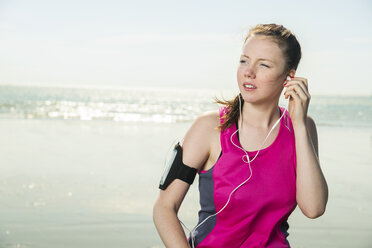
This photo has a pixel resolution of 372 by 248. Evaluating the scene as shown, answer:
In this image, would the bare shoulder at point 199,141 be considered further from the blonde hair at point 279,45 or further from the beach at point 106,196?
the beach at point 106,196

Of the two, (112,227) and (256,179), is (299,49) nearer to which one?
(256,179)

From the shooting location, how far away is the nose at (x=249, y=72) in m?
2.06

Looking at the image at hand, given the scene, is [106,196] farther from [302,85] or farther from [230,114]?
[302,85]

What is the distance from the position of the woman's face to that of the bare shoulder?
0.66 ft

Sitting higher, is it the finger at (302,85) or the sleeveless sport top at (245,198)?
the finger at (302,85)

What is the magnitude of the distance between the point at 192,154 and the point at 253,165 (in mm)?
254

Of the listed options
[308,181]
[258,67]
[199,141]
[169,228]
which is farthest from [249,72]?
[169,228]

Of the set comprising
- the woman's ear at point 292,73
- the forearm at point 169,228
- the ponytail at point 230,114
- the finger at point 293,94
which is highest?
the woman's ear at point 292,73

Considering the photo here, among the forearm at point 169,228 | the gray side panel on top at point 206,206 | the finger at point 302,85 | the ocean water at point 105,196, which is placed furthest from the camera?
the ocean water at point 105,196

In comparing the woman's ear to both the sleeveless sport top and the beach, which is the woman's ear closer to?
the sleeveless sport top

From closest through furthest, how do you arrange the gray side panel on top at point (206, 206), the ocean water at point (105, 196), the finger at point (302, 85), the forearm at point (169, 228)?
the forearm at point (169, 228) → the gray side panel on top at point (206, 206) → the finger at point (302, 85) → the ocean water at point (105, 196)

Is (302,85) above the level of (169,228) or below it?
above

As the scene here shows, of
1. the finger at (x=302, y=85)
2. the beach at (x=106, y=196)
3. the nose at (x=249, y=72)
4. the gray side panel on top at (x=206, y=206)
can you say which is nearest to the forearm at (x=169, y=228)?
the gray side panel on top at (x=206, y=206)

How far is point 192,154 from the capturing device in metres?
1.99
